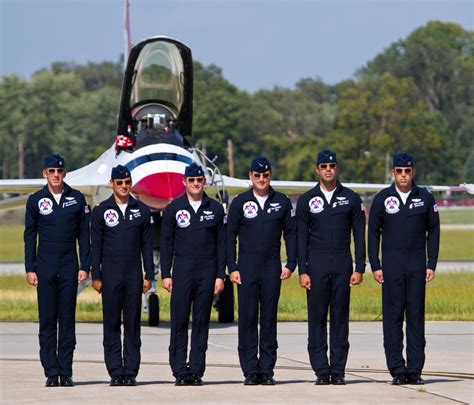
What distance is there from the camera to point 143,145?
19922mm

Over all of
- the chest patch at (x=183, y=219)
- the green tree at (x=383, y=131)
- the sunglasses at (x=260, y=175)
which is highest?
the green tree at (x=383, y=131)

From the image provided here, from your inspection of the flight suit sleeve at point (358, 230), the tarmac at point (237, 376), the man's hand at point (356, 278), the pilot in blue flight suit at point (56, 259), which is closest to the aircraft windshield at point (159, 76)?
the tarmac at point (237, 376)

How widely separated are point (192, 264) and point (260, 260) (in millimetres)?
635

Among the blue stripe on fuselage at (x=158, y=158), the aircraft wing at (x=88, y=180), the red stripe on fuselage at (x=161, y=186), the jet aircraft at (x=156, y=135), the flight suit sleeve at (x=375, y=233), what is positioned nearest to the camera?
the flight suit sleeve at (x=375, y=233)

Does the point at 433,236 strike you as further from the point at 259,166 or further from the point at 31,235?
the point at 31,235

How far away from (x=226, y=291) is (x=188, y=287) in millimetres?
8597

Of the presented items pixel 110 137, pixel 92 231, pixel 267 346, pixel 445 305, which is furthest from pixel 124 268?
pixel 110 137

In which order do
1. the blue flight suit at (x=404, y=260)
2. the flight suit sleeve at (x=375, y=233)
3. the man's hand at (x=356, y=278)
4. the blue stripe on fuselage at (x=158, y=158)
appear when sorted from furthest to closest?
the blue stripe on fuselage at (x=158, y=158)
the flight suit sleeve at (x=375, y=233)
the blue flight suit at (x=404, y=260)
the man's hand at (x=356, y=278)

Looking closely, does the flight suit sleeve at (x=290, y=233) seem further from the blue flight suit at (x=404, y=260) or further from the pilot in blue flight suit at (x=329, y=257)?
the blue flight suit at (x=404, y=260)

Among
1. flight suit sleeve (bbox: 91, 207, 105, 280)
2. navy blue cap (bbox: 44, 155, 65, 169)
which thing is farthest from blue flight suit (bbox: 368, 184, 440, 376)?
navy blue cap (bbox: 44, 155, 65, 169)

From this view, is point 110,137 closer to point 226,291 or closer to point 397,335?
point 226,291

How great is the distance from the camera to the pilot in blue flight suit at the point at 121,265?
491 inches

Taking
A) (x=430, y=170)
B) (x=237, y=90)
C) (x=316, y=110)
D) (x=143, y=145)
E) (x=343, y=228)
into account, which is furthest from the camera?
(x=316, y=110)

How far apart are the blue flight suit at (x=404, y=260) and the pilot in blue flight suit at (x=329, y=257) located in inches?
8.9
